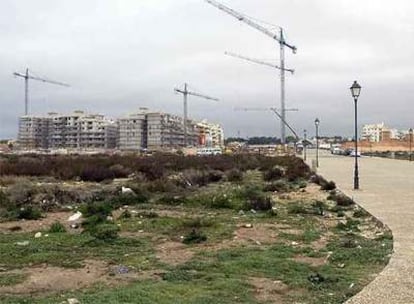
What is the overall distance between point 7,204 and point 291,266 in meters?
10.6

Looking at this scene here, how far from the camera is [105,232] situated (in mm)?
11883

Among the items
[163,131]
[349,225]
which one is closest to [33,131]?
[163,131]

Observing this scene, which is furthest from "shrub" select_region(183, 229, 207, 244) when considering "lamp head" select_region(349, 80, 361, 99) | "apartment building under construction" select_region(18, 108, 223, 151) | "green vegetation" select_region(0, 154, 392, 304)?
"apartment building under construction" select_region(18, 108, 223, 151)

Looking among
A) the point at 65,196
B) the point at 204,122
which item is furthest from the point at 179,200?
the point at 204,122

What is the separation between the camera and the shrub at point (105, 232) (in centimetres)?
1149

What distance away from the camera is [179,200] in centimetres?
1897

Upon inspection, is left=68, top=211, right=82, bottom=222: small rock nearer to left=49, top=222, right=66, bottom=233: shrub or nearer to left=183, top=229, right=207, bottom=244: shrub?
left=49, top=222, right=66, bottom=233: shrub

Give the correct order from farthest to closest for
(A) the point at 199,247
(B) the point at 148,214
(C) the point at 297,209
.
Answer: (C) the point at 297,209 → (B) the point at 148,214 → (A) the point at 199,247

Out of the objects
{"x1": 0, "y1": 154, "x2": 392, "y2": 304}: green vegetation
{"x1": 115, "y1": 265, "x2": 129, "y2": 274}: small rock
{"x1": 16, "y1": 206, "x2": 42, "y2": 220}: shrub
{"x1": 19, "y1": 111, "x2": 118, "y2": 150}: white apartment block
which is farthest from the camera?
{"x1": 19, "y1": 111, "x2": 118, "y2": 150}: white apartment block

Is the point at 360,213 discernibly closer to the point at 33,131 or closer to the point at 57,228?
the point at 57,228

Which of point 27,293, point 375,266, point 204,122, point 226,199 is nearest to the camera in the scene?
point 27,293

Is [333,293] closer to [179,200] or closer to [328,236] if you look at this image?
[328,236]

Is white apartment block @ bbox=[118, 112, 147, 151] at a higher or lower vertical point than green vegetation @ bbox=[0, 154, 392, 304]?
higher

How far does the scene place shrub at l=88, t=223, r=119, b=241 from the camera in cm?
1149
